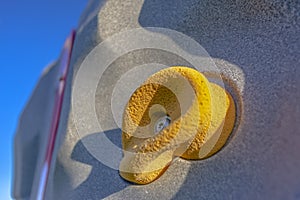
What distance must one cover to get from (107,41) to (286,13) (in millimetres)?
455

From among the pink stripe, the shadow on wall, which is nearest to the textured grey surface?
the shadow on wall

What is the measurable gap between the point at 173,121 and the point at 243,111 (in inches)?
4.3

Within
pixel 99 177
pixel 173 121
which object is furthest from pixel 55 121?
pixel 173 121

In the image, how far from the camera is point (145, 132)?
0.61 m

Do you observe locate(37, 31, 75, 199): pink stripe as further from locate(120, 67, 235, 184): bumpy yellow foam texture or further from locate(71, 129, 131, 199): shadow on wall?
locate(120, 67, 235, 184): bumpy yellow foam texture

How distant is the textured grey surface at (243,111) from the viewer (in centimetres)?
47

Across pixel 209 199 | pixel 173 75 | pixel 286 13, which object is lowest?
pixel 209 199

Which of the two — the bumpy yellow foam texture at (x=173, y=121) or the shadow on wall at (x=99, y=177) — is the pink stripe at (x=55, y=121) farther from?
the bumpy yellow foam texture at (x=173, y=121)

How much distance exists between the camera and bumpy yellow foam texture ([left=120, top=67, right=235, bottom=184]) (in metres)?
0.53

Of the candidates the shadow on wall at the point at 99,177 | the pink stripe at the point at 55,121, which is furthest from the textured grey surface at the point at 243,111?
the pink stripe at the point at 55,121

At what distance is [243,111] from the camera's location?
0.55 metres

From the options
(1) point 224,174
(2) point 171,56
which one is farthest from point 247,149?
(2) point 171,56

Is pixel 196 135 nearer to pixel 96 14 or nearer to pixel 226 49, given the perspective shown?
pixel 226 49

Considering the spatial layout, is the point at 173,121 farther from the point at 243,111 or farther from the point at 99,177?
the point at 99,177
